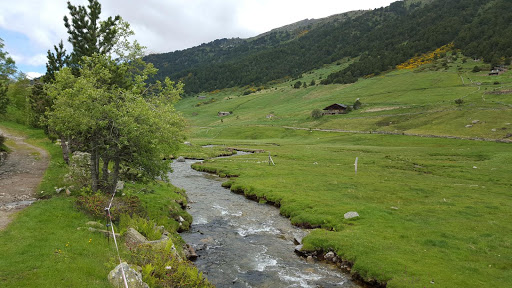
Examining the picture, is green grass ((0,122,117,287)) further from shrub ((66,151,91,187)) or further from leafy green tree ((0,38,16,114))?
leafy green tree ((0,38,16,114))

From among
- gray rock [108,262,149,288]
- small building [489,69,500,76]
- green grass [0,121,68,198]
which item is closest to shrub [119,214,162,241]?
gray rock [108,262,149,288]

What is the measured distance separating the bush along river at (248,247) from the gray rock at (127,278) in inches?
238

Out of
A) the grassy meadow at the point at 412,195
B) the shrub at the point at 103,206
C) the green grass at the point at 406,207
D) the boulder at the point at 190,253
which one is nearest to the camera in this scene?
the green grass at the point at 406,207

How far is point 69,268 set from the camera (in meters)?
13.1

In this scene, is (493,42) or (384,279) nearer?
(384,279)

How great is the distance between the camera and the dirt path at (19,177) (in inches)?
821

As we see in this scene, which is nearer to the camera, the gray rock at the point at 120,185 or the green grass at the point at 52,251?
the green grass at the point at 52,251

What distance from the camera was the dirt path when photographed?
68.4 feet

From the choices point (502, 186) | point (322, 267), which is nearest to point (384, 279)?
point (322, 267)

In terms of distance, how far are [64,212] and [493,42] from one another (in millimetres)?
241873

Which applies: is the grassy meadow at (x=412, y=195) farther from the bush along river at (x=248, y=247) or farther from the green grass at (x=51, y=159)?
the green grass at (x=51, y=159)

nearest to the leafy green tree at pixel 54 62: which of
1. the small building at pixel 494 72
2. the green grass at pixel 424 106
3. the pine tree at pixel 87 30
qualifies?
the pine tree at pixel 87 30

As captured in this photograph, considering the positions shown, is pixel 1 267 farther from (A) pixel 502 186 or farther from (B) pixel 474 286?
(A) pixel 502 186

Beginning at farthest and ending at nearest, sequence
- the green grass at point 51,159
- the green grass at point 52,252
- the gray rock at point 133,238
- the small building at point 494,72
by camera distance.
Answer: the small building at point 494,72 → the green grass at point 51,159 → the gray rock at point 133,238 → the green grass at point 52,252
